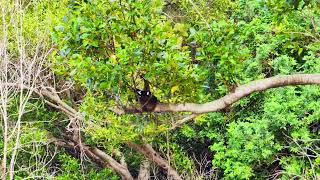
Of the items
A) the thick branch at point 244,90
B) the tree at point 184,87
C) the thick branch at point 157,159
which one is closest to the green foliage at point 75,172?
the tree at point 184,87

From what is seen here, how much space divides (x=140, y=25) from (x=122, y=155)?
5616mm

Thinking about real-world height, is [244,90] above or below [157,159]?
above

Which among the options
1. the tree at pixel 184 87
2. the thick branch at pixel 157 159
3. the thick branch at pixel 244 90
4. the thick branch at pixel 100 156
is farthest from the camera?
the thick branch at pixel 100 156

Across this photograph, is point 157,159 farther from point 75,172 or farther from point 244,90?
point 244,90

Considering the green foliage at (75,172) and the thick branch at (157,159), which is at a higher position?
the thick branch at (157,159)

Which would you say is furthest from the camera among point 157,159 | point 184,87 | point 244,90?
point 157,159

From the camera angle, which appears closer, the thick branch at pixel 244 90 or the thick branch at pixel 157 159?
the thick branch at pixel 244 90

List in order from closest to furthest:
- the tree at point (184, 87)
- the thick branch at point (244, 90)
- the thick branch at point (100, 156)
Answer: the thick branch at point (244, 90), the tree at point (184, 87), the thick branch at point (100, 156)

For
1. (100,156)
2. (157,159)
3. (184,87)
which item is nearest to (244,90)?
(184,87)

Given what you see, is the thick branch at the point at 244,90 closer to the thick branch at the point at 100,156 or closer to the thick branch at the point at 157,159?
the thick branch at the point at 157,159

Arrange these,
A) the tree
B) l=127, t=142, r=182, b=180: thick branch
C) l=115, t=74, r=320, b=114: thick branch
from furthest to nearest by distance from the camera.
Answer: l=127, t=142, r=182, b=180: thick branch
the tree
l=115, t=74, r=320, b=114: thick branch

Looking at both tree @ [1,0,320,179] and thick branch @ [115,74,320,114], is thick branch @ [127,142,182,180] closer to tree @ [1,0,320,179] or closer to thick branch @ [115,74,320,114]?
tree @ [1,0,320,179]

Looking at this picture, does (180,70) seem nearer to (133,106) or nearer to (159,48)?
(159,48)

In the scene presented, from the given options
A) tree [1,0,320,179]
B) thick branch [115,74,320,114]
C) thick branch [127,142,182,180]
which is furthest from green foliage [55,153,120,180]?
thick branch [115,74,320,114]
